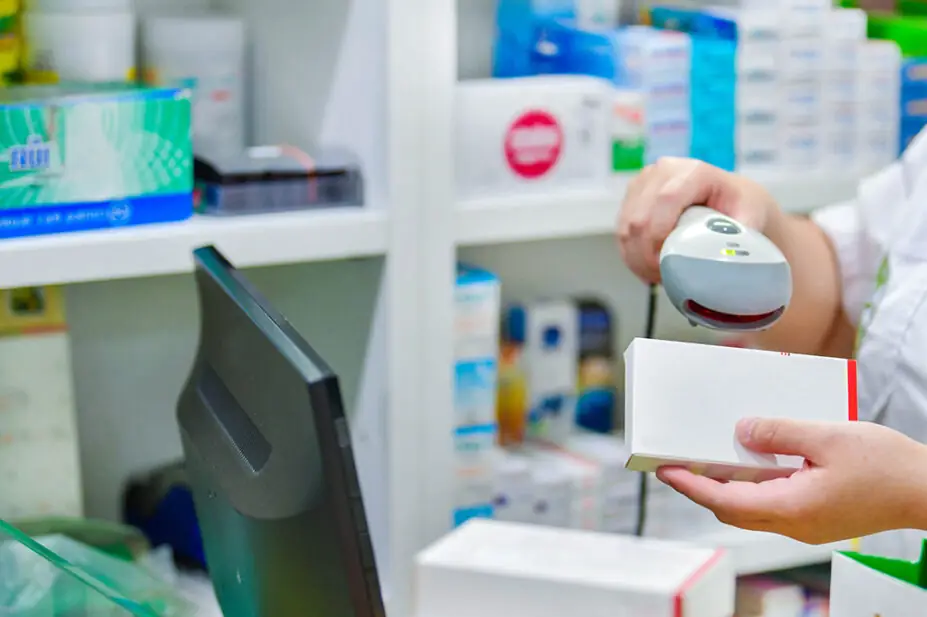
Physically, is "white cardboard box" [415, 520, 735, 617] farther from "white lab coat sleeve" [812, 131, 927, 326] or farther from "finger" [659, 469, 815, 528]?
"finger" [659, 469, 815, 528]

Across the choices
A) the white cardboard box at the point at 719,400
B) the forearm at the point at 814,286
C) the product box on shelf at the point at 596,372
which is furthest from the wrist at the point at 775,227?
the product box on shelf at the point at 596,372

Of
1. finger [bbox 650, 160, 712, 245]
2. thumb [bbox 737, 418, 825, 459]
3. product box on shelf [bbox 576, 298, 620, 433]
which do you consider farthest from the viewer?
product box on shelf [bbox 576, 298, 620, 433]

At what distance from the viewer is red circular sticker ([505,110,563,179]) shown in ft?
4.97

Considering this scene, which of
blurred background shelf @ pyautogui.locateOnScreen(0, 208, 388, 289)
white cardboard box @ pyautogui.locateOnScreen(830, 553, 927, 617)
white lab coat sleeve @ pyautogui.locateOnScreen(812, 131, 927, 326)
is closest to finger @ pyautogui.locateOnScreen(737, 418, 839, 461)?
white cardboard box @ pyautogui.locateOnScreen(830, 553, 927, 617)

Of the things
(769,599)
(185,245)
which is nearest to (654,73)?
(185,245)

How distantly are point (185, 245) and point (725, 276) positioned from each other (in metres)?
0.62

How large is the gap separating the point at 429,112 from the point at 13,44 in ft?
1.52

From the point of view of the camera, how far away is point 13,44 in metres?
1.40

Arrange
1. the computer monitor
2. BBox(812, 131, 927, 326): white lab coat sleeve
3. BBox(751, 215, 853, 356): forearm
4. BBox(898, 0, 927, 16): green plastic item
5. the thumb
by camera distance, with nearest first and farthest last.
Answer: the computer monitor < the thumb < BBox(751, 215, 853, 356): forearm < BBox(812, 131, 927, 326): white lab coat sleeve < BBox(898, 0, 927, 16): green plastic item

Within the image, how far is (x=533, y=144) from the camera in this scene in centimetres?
153

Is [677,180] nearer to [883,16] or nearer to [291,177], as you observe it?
[291,177]

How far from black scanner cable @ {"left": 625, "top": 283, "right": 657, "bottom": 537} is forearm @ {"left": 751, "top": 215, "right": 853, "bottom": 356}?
14cm

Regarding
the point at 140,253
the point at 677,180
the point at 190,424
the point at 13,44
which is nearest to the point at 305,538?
the point at 190,424

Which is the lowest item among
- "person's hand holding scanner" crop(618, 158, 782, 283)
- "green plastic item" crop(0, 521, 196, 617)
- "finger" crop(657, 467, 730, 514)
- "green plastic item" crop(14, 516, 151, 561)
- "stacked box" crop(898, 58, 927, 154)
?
"green plastic item" crop(14, 516, 151, 561)
